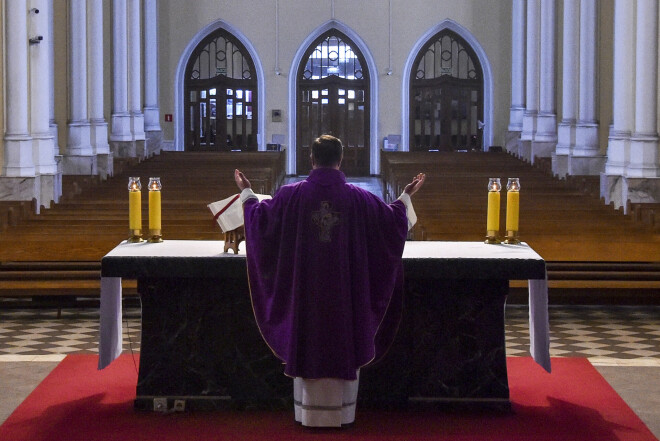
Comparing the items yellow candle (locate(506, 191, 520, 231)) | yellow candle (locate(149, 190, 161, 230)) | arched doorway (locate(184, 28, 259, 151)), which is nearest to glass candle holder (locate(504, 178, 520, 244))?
yellow candle (locate(506, 191, 520, 231))

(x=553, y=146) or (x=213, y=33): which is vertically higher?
(x=213, y=33)

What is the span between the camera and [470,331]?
5.43 meters

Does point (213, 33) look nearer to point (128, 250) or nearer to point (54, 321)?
point (54, 321)

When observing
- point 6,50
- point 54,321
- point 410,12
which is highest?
point 410,12

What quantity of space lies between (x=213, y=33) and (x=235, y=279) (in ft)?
66.0

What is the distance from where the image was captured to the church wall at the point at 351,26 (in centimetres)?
2472

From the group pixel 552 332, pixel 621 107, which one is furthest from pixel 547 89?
pixel 552 332

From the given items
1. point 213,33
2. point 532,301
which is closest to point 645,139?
point 532,301

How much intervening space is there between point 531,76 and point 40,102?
11.3 meters

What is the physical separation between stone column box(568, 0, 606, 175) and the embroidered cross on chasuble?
12404 millimetres

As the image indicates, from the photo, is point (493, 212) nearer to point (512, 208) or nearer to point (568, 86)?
point (512, 208)

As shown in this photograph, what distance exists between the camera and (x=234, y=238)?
5.41m

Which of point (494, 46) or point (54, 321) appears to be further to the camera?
point (494, 46)

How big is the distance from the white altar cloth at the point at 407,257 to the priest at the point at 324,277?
0.66 feet
